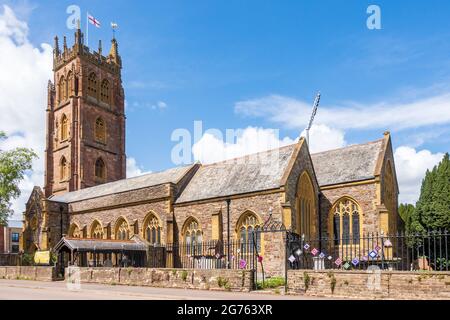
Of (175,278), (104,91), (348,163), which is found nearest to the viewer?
(175,278)

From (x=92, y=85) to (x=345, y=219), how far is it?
43.1m

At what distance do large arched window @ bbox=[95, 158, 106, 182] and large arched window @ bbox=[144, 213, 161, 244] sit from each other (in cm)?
2639

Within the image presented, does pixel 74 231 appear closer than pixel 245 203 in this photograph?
No

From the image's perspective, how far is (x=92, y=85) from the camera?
63.9 meters

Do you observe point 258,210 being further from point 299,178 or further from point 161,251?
point 161,251

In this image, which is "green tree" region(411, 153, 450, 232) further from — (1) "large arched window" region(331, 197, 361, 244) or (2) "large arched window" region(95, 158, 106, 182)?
(2) "large arched window" region(95, 158, 106, 182)

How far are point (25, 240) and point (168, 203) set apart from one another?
63.4ft

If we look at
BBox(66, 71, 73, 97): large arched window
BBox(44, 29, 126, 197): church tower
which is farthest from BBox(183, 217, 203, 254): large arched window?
BBox(66, 71, 73, 97): large arched window

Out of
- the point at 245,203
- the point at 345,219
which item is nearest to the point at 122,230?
the point at 245,203

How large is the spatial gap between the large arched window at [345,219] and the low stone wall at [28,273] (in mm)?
18056

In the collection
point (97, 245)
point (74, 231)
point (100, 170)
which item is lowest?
point (97, 245)

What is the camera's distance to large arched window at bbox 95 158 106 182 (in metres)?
61.3

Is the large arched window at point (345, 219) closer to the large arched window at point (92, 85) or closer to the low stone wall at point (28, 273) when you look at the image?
the low stone wall at point (28, 273)

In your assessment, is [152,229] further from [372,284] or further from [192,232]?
[372,284]
